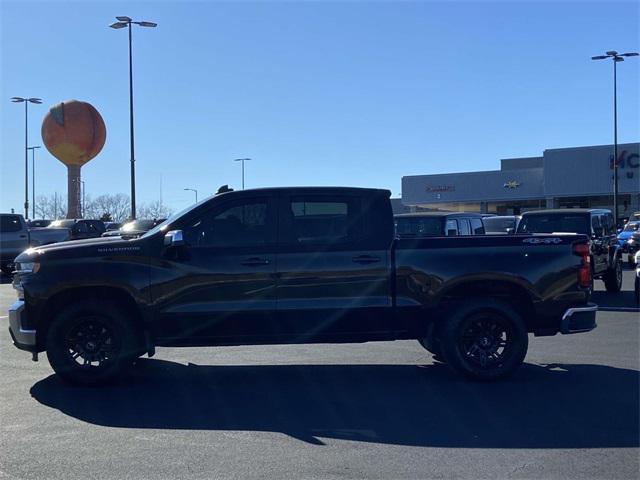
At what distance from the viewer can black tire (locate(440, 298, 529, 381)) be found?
8.20m

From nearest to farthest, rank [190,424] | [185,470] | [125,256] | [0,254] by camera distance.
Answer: [185,470] → [190,424] → [125,256] → [0,254]

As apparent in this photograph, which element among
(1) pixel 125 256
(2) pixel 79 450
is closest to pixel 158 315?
(1) pixel 125 256

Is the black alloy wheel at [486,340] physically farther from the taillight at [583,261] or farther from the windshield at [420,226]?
the windshield at [420,226]

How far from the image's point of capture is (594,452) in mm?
5777

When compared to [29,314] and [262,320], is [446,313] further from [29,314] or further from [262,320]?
[29,314]

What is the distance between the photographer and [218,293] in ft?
26.1

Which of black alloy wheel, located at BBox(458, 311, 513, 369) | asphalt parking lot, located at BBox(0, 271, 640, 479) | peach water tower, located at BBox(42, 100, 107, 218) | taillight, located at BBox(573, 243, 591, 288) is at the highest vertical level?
peach water tower, located at BBox(42, 100, 107, 218)

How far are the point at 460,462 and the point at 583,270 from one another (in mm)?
3594

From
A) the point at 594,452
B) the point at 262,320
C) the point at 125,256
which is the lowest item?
the point at 594,452

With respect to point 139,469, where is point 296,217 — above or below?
above

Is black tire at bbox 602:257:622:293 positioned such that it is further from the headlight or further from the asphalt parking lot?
the headlight

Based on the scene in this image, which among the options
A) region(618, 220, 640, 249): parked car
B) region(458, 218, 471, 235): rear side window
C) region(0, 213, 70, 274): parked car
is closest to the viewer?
region(458, 218, 471, 235): rear side window

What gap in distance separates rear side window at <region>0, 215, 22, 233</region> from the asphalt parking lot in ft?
51.6

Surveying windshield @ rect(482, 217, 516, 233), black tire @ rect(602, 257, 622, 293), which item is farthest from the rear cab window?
windshield @ rect(482, 217, 516, 233)
